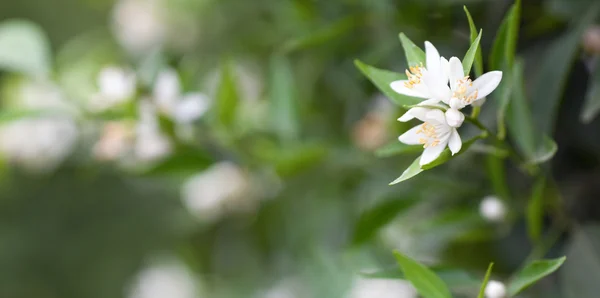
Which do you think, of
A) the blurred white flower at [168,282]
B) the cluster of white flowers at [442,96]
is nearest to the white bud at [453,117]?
the cluster of white flowers at [442,96]

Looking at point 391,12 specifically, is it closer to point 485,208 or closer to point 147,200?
point 485,208

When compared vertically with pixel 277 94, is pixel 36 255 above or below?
above

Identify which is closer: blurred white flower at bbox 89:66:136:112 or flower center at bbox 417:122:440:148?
flower center at bbox 417:122:440:148

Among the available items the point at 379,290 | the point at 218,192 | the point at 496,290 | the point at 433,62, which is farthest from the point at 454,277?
the point at 218,192

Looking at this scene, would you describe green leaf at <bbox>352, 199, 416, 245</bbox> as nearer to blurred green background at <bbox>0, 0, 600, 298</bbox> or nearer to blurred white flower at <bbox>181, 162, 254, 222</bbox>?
blurred green background at <bbox>0, 0, 600, 298</bbox>

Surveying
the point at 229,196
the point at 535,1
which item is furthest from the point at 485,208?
the point at 229,196

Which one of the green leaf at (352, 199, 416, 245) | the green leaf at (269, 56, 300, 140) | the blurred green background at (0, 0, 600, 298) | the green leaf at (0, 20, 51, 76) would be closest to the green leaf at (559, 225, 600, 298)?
the blurred green background at (0, 0, 600, 298)
